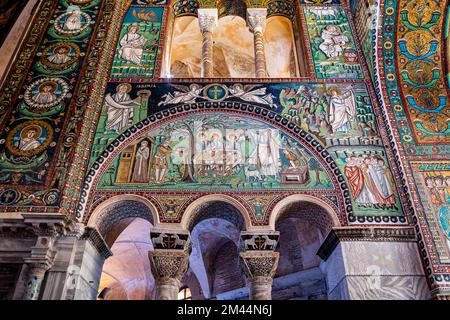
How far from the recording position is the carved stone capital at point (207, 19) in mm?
10023

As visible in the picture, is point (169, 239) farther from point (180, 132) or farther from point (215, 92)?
point (215, 92)

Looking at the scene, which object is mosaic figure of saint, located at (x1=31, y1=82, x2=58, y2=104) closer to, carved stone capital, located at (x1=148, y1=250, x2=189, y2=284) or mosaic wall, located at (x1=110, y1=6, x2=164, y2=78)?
mosaic wall, located at (x1=110, y1=6, x2=164, y2=78)

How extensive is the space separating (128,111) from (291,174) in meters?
3.38

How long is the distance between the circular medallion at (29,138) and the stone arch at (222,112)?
41.0 inches

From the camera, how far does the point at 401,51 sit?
856 cm

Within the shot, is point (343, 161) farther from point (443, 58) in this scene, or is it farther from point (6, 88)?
point (6, 88)

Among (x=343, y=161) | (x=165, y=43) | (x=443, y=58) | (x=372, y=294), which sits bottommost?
(x=372, y=294)

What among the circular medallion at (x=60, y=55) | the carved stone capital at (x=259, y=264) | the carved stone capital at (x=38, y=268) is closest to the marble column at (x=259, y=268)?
the carved stone capital at (x=259, y=264)

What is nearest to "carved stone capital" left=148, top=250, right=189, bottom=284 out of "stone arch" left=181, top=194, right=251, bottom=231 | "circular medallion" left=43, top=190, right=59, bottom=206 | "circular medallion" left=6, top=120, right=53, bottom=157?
"stone arch" left=181, top=194, right=251, bottom=231

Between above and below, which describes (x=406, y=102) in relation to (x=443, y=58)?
below

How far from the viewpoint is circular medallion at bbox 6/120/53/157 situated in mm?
7332

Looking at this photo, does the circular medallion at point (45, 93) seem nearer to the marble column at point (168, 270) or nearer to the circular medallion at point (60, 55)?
the circular medallion at point (60, 55)

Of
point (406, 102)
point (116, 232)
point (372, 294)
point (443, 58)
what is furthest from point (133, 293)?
point (443, 58)

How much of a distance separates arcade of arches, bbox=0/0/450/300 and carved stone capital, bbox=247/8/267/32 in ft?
0.11
